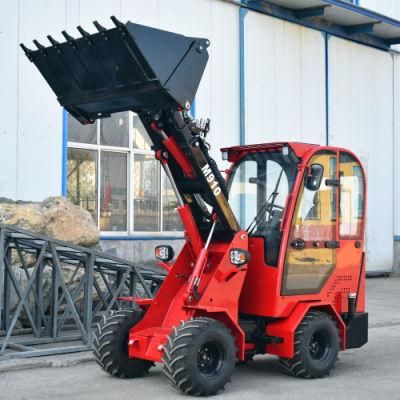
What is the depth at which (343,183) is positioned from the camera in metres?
8.86

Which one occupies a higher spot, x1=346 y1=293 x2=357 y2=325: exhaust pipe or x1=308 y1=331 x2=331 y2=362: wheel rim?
x1=346 y1=293 x2=357 y2=325: exhaust pipe

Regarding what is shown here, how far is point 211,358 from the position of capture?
7.55 metres

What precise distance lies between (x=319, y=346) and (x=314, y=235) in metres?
1.20

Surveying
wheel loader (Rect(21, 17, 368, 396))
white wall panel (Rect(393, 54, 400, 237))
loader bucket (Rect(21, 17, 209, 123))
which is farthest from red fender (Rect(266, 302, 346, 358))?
white wall panel (Rect(393, 54, 400, 237))

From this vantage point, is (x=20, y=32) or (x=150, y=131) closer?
(x=150, y=131)

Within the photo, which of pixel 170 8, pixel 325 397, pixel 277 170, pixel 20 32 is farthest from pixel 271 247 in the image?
pixel 170 8

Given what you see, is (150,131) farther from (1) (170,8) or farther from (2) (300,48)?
(2) (300,48)

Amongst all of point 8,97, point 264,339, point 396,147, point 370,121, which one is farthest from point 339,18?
point 264,339

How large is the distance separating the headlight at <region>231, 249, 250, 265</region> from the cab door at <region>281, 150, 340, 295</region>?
2.16 ft

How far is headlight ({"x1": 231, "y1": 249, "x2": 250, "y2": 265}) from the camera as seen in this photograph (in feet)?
25.2

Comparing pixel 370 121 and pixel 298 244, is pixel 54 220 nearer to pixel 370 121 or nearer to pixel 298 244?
pixel 298 244

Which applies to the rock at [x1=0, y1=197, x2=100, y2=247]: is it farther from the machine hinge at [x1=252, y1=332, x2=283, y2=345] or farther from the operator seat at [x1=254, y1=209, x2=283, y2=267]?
the machine hinge at [x1=252, y1=332, x2=283, y2=345]

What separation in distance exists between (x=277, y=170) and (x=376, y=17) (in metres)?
13.7

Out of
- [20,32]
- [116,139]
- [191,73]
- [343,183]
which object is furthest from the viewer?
[116,139]
